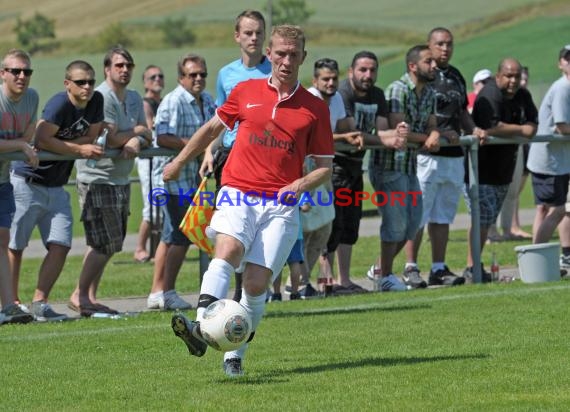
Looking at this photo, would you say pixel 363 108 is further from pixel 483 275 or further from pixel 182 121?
pixel 483 275

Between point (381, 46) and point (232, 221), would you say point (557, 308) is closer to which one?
point (232, 221)

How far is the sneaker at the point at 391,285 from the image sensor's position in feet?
46.1

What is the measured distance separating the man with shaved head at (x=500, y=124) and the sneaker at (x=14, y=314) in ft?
16.3

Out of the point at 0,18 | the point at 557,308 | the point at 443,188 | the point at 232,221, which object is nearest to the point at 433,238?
the point at 443,188

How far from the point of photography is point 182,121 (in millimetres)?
13188

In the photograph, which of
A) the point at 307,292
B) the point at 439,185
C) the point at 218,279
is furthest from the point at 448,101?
the point at 218,279

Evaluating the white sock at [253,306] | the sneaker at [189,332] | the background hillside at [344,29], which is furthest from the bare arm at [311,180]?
the background hillside at [344,29]

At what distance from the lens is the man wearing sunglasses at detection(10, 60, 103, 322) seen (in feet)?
40.0

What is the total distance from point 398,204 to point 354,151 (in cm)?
76

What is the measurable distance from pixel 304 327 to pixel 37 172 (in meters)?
2.94

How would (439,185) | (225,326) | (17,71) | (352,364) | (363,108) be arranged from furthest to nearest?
(439,185) → (363,108) → (17,71) → (352,364) → (225,326)

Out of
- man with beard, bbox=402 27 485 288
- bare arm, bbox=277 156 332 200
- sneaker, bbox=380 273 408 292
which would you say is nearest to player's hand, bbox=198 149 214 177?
bare arm, bbox=277 156 332 200

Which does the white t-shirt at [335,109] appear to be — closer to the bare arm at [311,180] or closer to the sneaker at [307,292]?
the sneaker at [307,292]

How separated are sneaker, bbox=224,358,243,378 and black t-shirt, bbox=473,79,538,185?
22.3 ft
